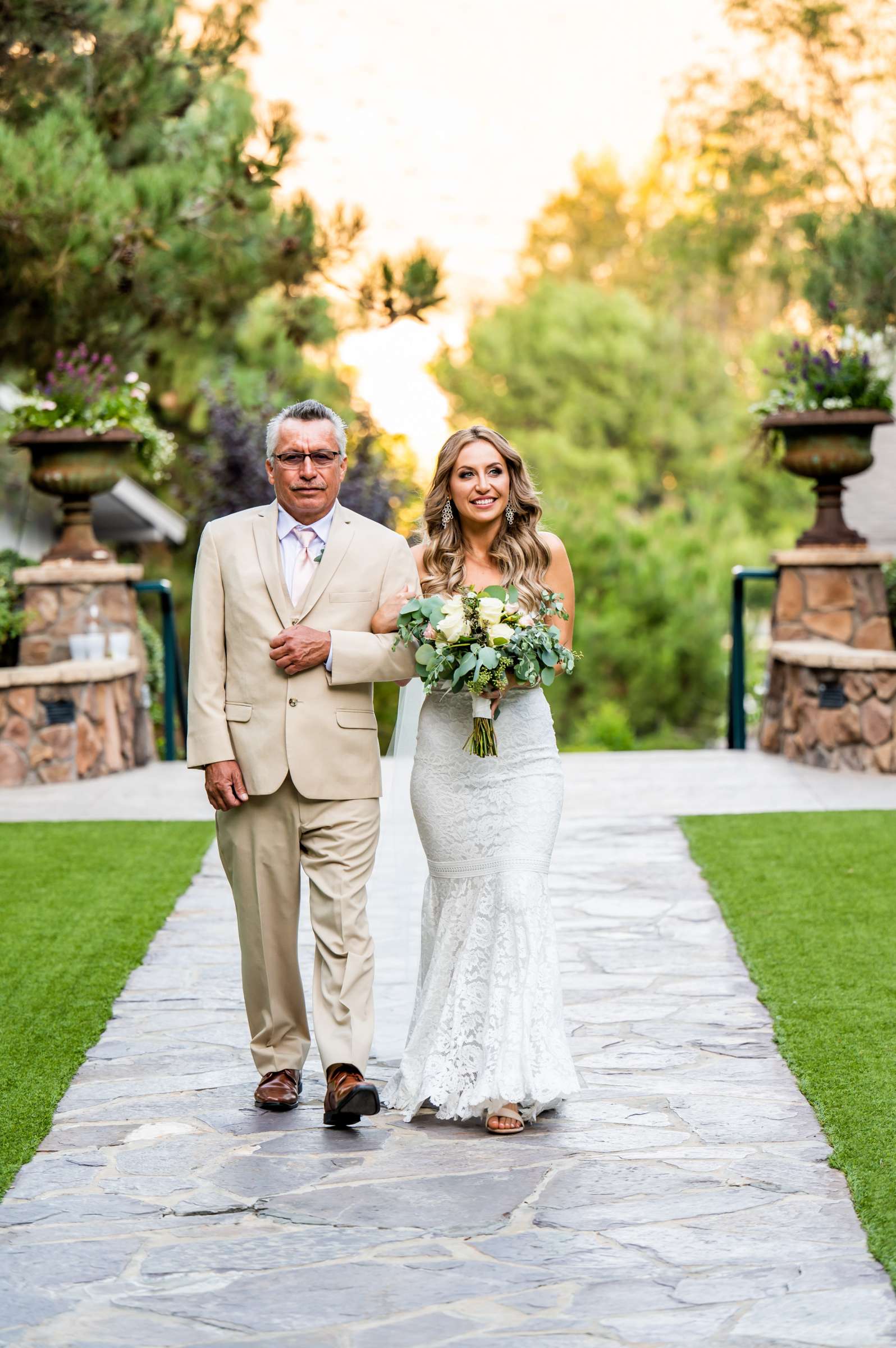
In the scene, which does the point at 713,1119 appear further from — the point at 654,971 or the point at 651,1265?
the point at 654,971

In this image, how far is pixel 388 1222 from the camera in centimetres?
405

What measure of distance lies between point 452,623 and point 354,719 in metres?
0.44

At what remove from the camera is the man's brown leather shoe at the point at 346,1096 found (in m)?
4.68

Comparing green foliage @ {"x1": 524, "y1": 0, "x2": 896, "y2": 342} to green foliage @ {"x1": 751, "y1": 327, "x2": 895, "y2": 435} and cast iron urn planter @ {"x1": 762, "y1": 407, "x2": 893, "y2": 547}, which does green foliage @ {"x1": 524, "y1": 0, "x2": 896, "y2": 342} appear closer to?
green foliage @ {"x1": 751, "y1": 327, "x2": 895, "y2": 435}

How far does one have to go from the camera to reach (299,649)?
15.6ft

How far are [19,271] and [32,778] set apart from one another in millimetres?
3835

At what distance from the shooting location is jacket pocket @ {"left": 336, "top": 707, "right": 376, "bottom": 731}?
4.87 m

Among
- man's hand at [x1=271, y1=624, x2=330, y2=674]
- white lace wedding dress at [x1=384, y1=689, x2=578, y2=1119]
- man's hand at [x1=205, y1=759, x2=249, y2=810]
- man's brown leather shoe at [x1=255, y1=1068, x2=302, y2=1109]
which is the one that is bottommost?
man's brown leather shoe at [x1=255, y1=1068, x2=302, y2=1109]

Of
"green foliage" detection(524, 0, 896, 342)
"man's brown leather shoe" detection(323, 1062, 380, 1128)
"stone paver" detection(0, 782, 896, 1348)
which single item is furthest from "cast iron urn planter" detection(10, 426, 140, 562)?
"green foliage" detection(524, 0, 896, 342)

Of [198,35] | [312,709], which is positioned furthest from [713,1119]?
[198,35]

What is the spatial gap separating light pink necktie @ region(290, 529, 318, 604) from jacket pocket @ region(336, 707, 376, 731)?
0.36 meters

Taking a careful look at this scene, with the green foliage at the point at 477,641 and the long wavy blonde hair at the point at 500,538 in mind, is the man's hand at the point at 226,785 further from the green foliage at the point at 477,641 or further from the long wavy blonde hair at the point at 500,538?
the long wavy blonde hair at the point at 500,538

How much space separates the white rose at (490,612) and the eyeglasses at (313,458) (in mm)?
617

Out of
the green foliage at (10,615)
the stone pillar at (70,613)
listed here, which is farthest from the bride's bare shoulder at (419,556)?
the green foliage at (10,615)
